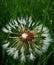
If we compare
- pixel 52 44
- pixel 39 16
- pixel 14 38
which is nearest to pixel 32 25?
pixel 14 38

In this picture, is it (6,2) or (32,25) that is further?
(6,2)

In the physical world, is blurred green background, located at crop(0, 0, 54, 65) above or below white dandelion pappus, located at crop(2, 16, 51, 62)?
above

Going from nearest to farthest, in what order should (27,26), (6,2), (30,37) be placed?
(30,37) < (27,26) < (6,2)

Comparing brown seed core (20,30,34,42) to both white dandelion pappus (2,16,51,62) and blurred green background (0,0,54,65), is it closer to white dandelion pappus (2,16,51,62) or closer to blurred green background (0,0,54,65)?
white dandelion pappus (2,16,51,62)

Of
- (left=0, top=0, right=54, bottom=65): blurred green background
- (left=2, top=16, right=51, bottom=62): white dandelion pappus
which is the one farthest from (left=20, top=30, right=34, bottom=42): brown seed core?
(left=0, top=0, right=54, bottom=65): blurred green background

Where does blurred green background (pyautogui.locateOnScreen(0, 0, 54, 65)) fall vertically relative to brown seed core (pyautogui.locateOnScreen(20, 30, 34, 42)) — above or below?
above

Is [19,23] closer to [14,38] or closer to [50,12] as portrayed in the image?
[14,38]

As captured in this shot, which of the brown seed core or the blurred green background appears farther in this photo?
the blurred green background

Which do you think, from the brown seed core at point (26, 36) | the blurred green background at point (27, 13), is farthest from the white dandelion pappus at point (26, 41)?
the blurred green background at point (27, 13)

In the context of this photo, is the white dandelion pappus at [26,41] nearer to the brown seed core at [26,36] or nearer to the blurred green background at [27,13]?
the brown seed core at [26,36]
